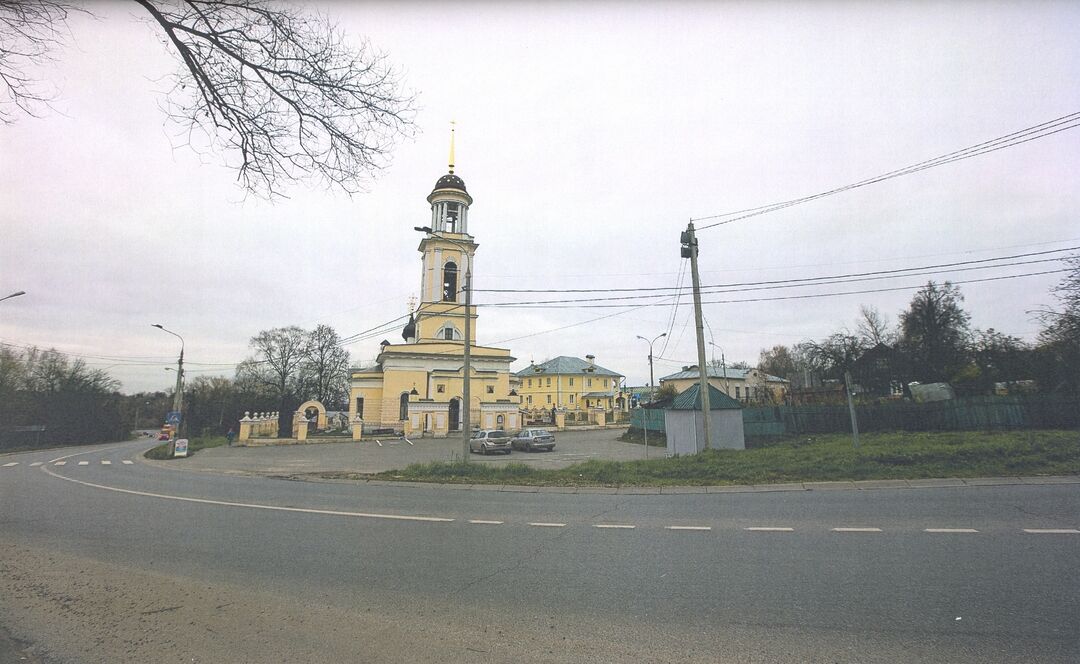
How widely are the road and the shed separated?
895 centimetres

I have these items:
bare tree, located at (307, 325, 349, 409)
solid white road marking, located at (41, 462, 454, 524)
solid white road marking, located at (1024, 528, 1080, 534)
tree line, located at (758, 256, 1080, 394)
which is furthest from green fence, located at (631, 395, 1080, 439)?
bare tree, located at (307, 325, 349, 409)

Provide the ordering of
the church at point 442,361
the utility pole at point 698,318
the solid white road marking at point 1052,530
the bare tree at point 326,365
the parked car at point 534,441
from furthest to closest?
the bare tree at point 326,365, the church at point 442,361, the parked car at point 534,441, the utility pole at point 698,318, the solid white road marking at point 1052,530

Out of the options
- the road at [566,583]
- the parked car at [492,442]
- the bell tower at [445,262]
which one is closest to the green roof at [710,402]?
the road at [566,583]

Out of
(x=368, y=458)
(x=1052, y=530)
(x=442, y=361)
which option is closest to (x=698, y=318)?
(x=1052, y=530)

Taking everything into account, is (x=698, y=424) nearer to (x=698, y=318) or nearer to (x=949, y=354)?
(x=698, y=318)

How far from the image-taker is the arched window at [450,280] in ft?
149

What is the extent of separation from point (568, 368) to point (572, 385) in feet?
9.35

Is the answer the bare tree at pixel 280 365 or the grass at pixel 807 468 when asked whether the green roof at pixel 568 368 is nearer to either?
the bare tree at pixel 280 365

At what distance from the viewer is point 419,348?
44.8m

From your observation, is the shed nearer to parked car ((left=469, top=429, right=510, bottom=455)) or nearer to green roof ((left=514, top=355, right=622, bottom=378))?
parked car ((left=469, top=429, right=510, bottom=455))

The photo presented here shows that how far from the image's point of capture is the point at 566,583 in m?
5.05

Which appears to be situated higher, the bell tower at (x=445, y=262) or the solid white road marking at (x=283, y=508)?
the bell tower at (x=445, y=262)

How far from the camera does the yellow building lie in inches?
Answer: 3002

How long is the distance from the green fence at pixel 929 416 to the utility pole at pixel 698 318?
439 inches
